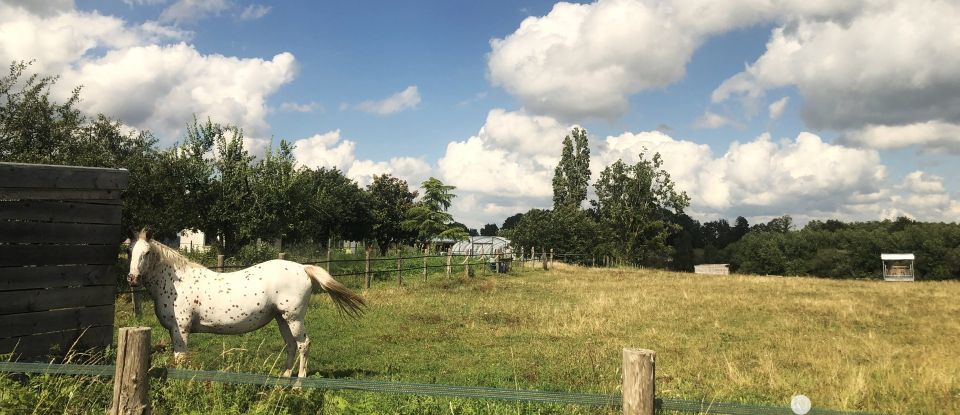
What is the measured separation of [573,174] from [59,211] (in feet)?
186

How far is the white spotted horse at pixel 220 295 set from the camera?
678cm

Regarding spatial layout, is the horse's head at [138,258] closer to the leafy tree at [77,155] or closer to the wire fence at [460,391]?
the wire fence at [460,391]

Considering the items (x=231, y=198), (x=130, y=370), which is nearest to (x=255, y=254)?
(x=231, y=198)

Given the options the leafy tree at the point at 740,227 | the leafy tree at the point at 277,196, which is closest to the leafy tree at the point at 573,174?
the leafy tree at the point at 277,196

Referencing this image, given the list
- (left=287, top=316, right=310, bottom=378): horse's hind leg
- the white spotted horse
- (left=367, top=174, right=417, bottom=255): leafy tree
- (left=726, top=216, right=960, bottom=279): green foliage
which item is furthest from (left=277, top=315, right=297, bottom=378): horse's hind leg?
(left=726, top=216, right=960, bottom=279): green foliage

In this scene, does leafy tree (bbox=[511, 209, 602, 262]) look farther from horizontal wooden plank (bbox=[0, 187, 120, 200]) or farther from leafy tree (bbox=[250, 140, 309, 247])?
horizontal wooden plank (bbox=[0, 187, 120, 200])

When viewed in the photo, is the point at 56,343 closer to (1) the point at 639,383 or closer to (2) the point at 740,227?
(1) the point at 639,383

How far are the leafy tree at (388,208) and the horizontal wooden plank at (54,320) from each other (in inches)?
2075

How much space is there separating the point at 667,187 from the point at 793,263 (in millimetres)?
32961

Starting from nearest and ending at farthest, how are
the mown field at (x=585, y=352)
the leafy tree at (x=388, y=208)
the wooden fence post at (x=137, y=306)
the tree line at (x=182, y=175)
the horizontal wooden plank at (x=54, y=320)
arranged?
the mown field at (x=585, y=352) → the horizontal wooden plank at (x=54, y=320) → the wooden fence post at (x=137, y=306) → the tree line at (x=182, y=175) → the leafy tree at (x=388, y=208)

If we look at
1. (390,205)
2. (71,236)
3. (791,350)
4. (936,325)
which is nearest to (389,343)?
(71,236)

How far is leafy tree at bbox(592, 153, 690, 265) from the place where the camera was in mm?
54969

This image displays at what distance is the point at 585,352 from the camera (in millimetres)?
9273

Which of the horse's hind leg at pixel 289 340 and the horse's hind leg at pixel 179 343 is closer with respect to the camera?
the horse's hind leg at pixel 179 343
